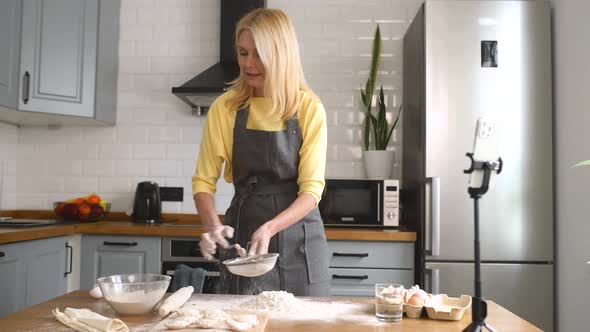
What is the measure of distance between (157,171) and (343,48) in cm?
151

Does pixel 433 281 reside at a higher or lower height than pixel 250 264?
lower

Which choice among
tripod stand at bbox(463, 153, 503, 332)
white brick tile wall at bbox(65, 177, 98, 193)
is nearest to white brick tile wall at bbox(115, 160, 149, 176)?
white brick tile wall at bbox(65, 177, 98, 193)

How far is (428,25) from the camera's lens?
3.15 meters

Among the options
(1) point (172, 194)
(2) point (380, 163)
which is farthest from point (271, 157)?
(1) point (172, 194)

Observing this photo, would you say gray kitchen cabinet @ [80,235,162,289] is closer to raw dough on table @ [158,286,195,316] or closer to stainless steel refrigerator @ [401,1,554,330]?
stainless steel refrigerator @ [401,1,554,330]

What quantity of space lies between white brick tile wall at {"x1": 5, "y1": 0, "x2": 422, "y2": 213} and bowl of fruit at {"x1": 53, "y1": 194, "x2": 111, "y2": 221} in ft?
0.75

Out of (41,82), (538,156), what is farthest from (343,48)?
(41,82)

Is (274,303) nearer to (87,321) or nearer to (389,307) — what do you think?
(389,307)

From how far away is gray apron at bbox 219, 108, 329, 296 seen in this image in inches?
75.7

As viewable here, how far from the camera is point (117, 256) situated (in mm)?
3244

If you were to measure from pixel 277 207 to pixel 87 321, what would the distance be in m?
0.85

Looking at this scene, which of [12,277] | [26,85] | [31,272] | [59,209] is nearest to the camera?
[12,277]

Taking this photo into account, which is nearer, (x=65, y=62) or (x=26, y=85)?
(x=26, y=85)

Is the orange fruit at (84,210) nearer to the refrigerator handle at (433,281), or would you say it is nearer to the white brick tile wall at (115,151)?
the white brick tile wall at (115,151)
